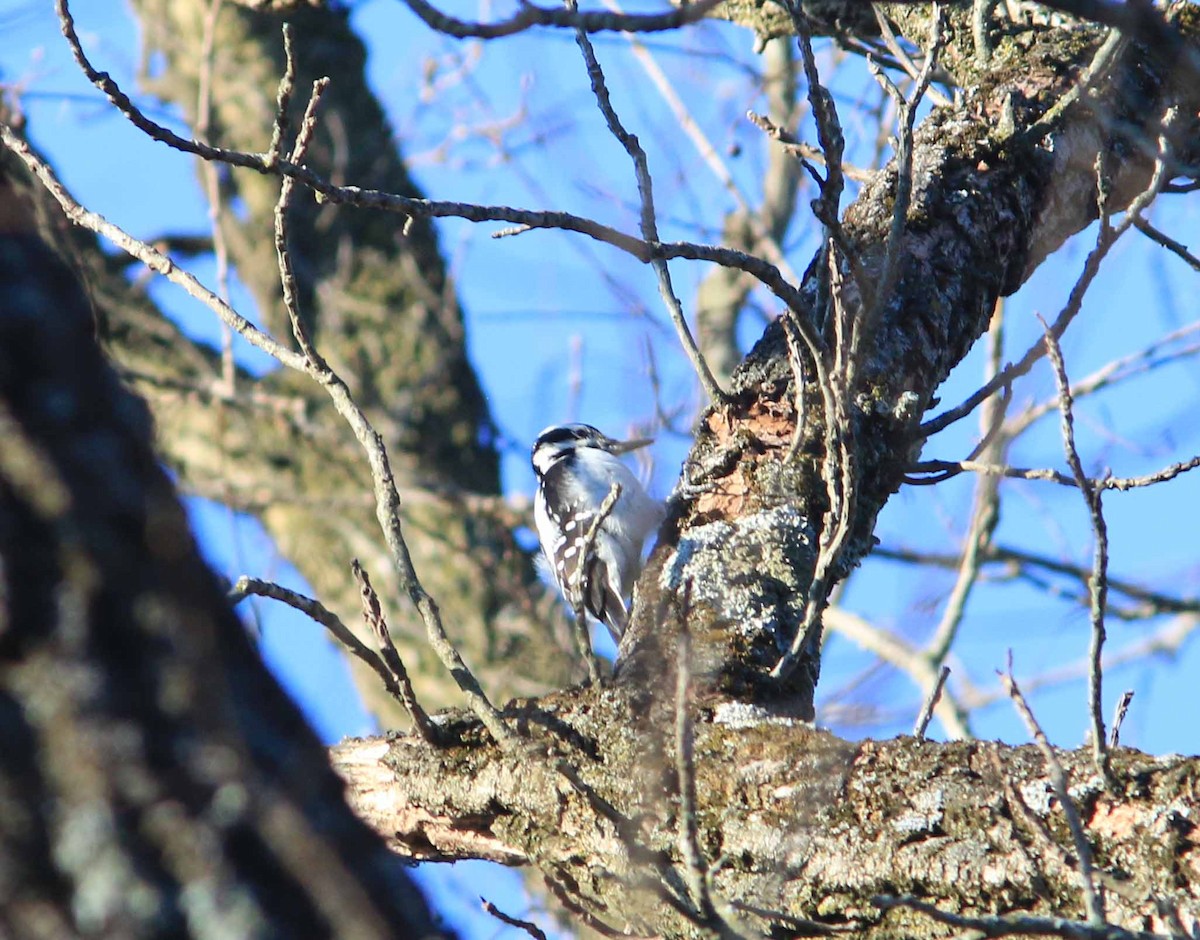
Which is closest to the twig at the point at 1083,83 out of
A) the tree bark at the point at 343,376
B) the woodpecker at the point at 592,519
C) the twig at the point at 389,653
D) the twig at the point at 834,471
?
the twig at the point at 834,471

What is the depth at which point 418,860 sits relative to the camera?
266cm

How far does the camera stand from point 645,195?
8.49 ft

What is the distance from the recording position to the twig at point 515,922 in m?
2.00

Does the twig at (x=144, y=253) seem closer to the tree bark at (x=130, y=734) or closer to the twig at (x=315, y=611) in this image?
the twig at (x=315, y=611)

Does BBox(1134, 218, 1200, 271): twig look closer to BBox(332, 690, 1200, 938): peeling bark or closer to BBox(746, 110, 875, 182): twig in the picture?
BBox(746, 110, 875, 182): twig

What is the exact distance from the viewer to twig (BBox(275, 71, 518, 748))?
2.33 meters

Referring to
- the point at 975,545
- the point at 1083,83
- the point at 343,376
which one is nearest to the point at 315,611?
the point at 1083,83

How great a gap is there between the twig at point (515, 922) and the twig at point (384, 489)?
279 mm

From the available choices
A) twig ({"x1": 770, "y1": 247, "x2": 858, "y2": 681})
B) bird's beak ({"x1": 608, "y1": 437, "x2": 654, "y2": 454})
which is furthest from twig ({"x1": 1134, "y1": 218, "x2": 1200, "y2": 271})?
bird's beak ({"x1": 608, "y1": 437, "x2": 654, "y2": 454})

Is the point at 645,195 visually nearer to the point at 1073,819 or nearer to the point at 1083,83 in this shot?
the point at 1083,83

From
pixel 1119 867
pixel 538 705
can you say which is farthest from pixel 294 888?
pixel 538 705

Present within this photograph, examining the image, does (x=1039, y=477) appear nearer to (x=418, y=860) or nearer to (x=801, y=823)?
(x=801, y=823)

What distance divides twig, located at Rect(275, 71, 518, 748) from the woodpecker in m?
2.60

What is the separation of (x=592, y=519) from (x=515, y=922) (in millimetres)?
3360
